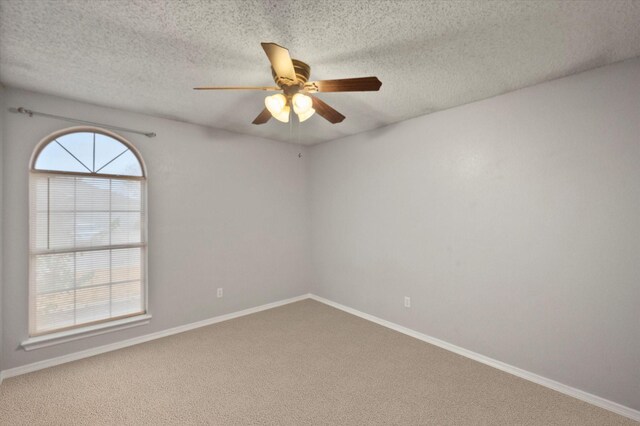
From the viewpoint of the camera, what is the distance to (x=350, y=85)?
1.78 m

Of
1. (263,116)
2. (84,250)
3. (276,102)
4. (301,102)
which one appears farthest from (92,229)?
(301,102)

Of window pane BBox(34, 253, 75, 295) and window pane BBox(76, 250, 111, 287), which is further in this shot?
window pane BBox(76, 250, 111, 287)

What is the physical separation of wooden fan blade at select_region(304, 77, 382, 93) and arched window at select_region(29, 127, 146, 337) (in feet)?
7.76

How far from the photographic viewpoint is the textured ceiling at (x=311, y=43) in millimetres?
1535

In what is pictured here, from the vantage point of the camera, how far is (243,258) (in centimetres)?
392

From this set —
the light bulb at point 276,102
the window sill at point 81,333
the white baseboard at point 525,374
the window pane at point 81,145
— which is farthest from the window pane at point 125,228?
the white baseboard at point 525,374

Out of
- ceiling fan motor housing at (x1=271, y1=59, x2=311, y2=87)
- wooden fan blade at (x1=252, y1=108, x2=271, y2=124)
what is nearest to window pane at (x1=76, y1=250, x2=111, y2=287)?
wooden fan blade at (x1=252, y1=108, x2=271, y2=124)

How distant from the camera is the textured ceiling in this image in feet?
5.04

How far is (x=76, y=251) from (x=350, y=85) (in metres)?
2.99

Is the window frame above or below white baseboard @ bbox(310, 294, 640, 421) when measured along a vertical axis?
above

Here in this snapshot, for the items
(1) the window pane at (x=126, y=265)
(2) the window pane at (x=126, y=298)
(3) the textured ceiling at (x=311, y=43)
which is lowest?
(2) the window pane at (x=126, y=298)

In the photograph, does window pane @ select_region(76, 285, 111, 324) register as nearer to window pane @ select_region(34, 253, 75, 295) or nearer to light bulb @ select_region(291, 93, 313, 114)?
window pane @ select_region(34, 253, 75, 295)

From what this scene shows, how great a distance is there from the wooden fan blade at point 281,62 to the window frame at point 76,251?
2189 mm

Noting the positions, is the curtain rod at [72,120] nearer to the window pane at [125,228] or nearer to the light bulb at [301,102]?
the window pane at [125,228]
